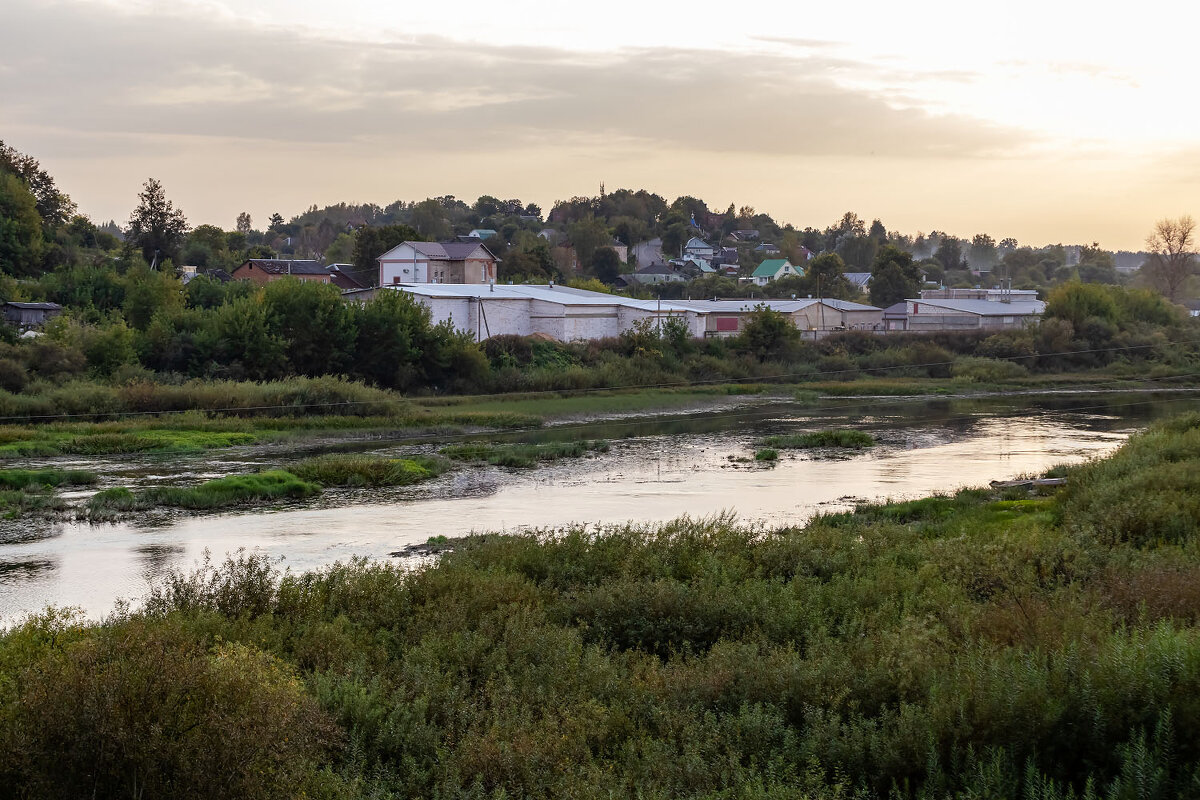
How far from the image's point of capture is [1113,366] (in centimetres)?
5688

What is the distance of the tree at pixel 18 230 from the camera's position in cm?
5409

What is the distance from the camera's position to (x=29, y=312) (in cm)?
4444

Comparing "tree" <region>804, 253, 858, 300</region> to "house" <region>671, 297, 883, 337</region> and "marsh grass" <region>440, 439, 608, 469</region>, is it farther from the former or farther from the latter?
"marsh grass" <region>440, 439, 608, 469</region>

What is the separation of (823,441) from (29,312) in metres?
31.8

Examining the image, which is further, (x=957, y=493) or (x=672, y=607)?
(x=957, y=493)

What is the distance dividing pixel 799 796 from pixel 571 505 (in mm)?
15629

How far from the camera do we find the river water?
17.0 meters

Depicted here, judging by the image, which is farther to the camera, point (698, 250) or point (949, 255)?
point (949, 255)

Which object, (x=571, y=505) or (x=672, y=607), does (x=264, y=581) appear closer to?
(x=672, y=607)

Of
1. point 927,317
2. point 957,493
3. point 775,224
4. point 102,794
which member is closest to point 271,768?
point 102,794

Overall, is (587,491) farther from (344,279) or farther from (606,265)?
(606,265)

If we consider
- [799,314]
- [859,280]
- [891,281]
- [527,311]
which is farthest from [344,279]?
[859,280]

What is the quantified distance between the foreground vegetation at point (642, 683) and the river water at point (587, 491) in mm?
5009

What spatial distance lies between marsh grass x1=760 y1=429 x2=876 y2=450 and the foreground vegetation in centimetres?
1777
